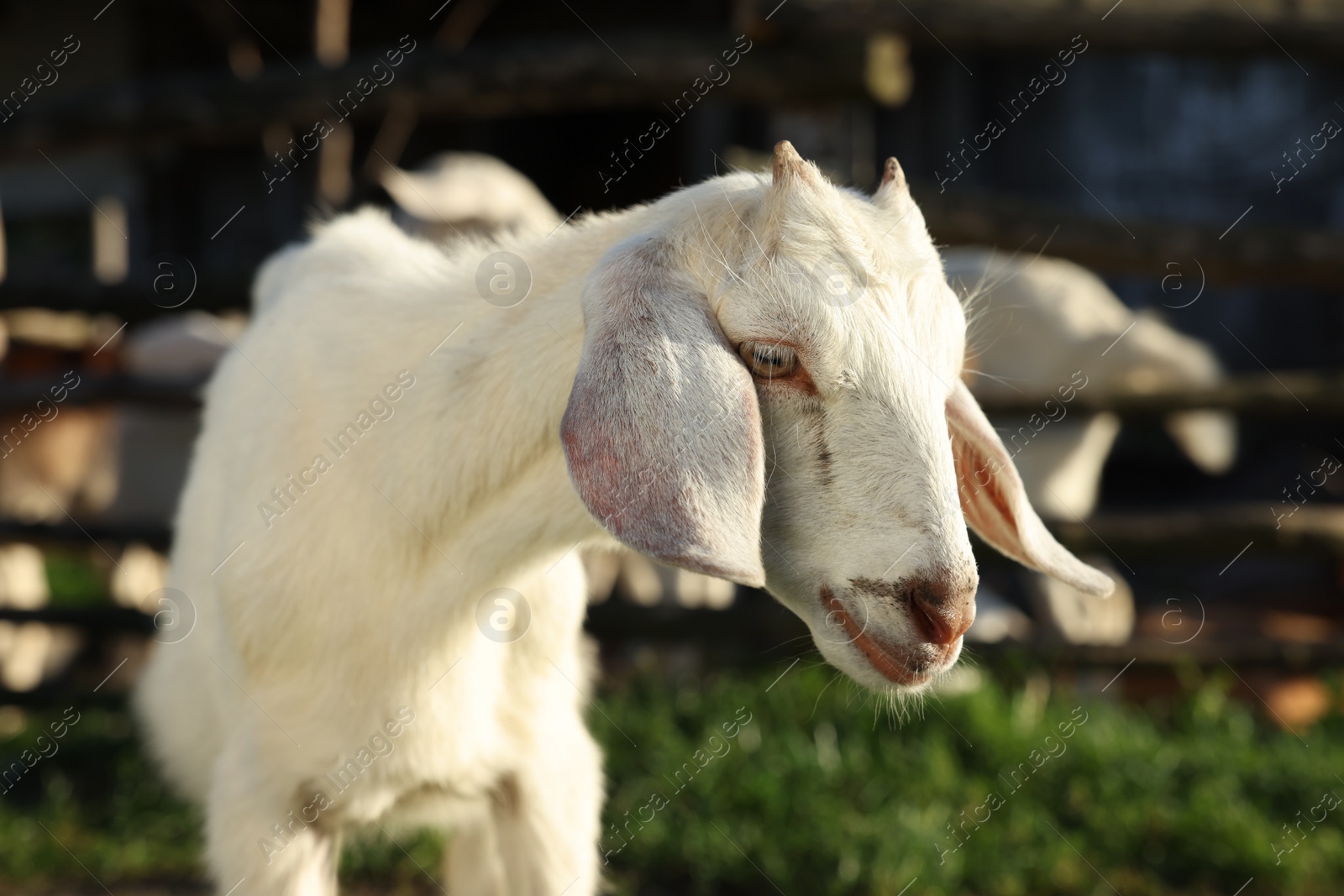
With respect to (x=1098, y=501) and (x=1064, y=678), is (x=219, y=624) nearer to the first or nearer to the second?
(x=1064, y=678)

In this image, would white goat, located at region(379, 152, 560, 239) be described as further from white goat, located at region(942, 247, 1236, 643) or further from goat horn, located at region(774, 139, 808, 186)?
goat horn, located at region(774, 139, 808, 186)

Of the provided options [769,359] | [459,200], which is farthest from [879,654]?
[459,200]

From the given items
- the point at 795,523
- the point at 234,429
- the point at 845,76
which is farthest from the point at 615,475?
the point at 845,76

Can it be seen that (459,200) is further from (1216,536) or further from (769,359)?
(769,359)

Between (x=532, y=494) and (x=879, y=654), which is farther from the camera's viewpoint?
(x=532, y=494)

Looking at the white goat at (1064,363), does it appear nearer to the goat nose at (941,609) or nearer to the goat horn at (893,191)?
the goat horn at (893,191)

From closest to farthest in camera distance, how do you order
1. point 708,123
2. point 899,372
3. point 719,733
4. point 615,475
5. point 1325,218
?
point 615,475
point 899,372
point 719,733
point 1325,218
point 708,123

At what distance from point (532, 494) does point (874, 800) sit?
2.13 metres

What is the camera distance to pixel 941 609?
1.68m

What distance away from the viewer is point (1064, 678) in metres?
4.62

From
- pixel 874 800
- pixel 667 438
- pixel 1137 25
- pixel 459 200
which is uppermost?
pixel 667 438

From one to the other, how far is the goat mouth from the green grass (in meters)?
1.46

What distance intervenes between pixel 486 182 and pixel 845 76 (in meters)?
1.83

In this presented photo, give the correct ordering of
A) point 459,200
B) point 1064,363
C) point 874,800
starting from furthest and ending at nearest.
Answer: point 459,200, point 1064,363, point 874,800
